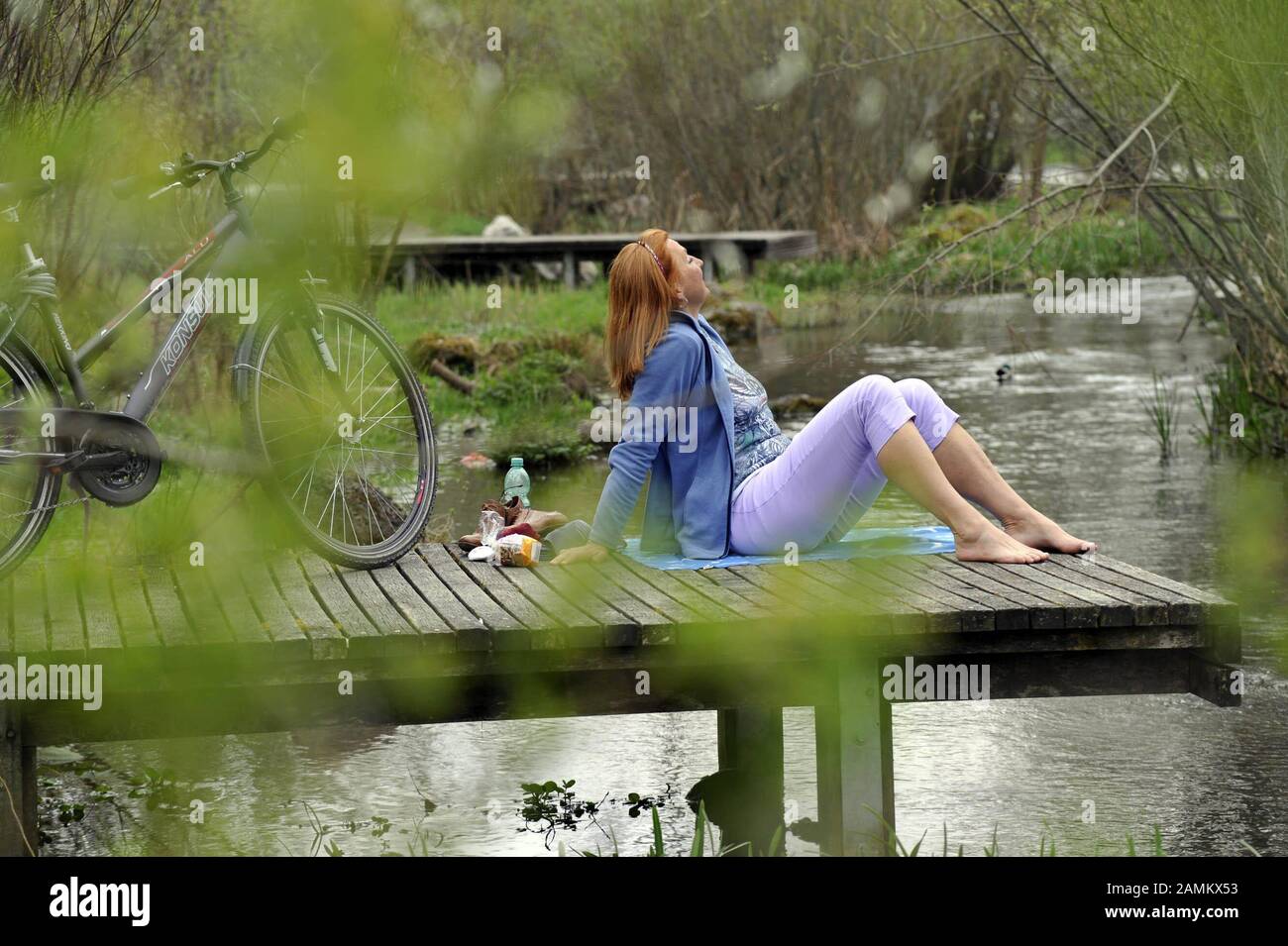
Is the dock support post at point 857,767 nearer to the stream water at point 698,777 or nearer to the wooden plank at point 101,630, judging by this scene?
the stream water at point 698,777

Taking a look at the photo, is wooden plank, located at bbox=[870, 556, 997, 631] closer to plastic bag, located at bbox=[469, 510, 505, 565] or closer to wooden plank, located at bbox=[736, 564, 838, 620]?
wooden plank, located at bbox=[736, 564, 838, 620]

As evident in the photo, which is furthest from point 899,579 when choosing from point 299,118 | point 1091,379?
point 1091,379

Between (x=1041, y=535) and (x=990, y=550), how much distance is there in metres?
0.24

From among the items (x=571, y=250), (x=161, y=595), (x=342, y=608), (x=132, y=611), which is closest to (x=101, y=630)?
(x=132, y=611)

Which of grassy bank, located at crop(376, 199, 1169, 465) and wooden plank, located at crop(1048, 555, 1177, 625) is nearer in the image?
wooden plank, located at crop(1048, 555, 1177, 625)

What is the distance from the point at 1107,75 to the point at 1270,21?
11.7 feet

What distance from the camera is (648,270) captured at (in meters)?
4.55

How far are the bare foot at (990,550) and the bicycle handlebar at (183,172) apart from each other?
1906 millimetres

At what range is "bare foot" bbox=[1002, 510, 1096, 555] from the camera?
4633 mm

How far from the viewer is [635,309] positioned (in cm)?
456

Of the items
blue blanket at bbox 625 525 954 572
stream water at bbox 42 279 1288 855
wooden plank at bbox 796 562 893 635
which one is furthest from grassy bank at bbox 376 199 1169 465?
wooden plank at bbox 796 562 893 635

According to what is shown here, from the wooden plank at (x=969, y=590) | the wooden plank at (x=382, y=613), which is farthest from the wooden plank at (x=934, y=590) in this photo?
the wooden plank at (x=382, y=613)

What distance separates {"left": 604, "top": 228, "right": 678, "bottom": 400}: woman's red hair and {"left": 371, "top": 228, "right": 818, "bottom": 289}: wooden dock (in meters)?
12.5

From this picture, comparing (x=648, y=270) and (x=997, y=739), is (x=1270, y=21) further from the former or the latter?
(x=997, y=739)
